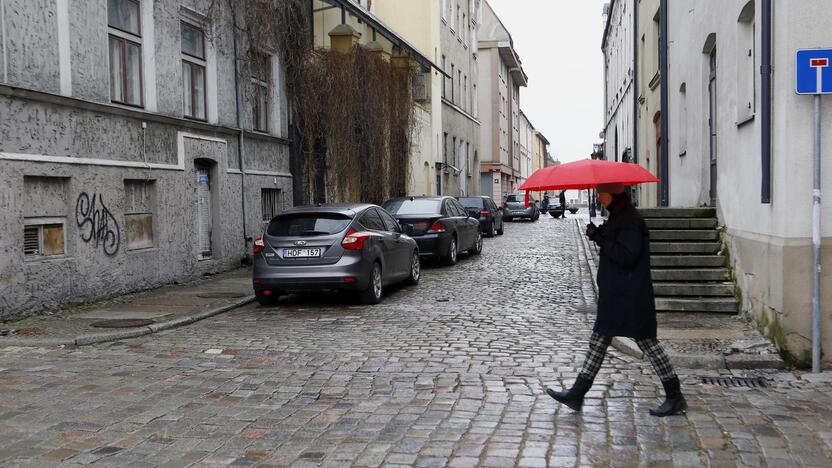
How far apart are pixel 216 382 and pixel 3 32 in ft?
20.0

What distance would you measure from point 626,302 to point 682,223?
6746 millimetres

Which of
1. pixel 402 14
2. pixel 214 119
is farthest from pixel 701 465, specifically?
pixel 402 14

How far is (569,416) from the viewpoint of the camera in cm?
576

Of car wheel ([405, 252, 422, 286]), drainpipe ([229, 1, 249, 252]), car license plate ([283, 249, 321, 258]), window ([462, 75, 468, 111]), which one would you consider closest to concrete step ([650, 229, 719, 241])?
car wheel ([405, 252, 422, 286])

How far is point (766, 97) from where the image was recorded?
25.5 ft

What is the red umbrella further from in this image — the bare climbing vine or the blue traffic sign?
the bare climbing vine

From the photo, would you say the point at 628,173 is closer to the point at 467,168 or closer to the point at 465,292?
the point at 465,292

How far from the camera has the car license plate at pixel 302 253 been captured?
11414 mm

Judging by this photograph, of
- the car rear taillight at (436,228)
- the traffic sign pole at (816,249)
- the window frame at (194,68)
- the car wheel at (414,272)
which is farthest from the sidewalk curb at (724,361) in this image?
the window frame at (194,68)

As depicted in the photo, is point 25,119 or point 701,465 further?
point 25,119

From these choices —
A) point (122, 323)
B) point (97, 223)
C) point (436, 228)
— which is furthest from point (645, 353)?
point (436, 228)

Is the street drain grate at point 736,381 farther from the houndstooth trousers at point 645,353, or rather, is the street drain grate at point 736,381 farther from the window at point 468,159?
the window at point 468,159

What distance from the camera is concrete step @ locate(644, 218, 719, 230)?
11.8 metres

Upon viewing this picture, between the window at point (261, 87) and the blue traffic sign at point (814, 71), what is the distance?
Answer: 12.7 metres
